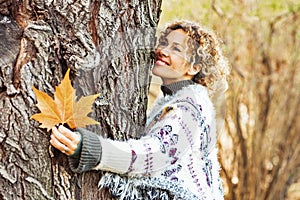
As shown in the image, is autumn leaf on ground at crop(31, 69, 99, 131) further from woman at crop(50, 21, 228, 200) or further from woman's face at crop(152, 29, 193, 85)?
woman's face at crop(152, 29, 193, 85)

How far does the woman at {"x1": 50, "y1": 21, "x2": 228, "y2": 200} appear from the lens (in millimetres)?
1505

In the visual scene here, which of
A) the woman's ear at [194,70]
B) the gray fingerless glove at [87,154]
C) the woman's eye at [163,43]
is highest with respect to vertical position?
the woman's eye at [163,43]

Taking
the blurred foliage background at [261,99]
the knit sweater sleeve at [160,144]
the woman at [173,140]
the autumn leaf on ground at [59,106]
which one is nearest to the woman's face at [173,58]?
the woman at [173,140]

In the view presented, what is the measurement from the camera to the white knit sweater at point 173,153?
155 centimetres

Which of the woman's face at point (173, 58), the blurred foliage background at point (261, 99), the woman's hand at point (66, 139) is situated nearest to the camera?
the woman's hand at point (66, 139)

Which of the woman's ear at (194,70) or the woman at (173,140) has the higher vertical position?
the woman's ear at (194,70)

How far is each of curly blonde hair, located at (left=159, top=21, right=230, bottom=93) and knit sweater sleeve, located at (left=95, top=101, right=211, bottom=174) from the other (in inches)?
6.9

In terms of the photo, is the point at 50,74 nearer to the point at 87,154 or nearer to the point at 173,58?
the point at 87,154

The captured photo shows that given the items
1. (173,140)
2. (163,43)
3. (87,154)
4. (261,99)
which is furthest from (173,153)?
(261,99)

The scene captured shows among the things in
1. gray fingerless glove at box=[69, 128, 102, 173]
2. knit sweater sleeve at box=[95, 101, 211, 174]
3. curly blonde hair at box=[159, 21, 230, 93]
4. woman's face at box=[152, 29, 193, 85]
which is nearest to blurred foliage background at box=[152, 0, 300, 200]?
curly blonde hair at box=[159, 21, 230, 93]

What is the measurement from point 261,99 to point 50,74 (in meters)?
3.22

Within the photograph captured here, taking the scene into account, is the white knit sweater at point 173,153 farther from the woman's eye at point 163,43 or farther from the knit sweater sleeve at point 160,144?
the woman's eye at point 163,43

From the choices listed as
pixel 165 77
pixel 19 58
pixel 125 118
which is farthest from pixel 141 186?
pixel 19 58

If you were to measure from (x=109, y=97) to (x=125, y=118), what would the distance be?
0.09 meters
